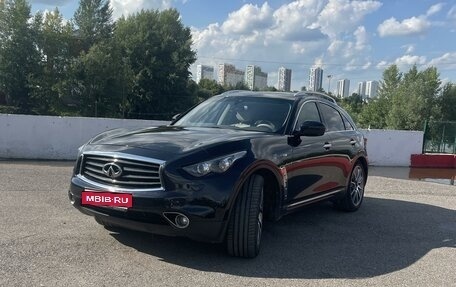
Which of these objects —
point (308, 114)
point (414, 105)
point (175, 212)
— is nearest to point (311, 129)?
point (308, 114)

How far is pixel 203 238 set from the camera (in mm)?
4246

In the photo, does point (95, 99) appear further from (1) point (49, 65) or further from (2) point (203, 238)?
(2) point (203, 238)

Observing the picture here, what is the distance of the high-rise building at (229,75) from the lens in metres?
91.1

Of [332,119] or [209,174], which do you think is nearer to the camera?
[209,174]

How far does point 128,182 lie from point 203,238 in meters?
0.86

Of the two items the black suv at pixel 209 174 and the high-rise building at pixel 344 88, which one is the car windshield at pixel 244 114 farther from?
the high-rise building at pixel 344 88

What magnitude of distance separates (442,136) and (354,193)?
52.3 ft

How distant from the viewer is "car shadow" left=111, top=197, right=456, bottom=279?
4473mm

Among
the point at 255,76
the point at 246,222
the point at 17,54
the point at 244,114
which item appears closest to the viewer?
the point at 246,222

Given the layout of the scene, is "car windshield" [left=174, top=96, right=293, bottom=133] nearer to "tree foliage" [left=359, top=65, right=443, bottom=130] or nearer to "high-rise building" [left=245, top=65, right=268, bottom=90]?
"tree foliage" [left=359, top=65, right=443, bottom=130]

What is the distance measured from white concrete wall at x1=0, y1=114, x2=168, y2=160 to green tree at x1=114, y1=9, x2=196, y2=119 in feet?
120

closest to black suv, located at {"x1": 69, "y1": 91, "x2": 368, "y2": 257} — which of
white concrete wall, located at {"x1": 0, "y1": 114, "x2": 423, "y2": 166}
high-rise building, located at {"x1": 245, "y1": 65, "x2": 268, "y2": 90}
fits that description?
white concrete wall, located at {"x1": 0, "y1": 114, "x2": 423, "y2": 166}

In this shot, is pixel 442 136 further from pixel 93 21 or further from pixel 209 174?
pixel 93 21

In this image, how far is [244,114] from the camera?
5.73 m
